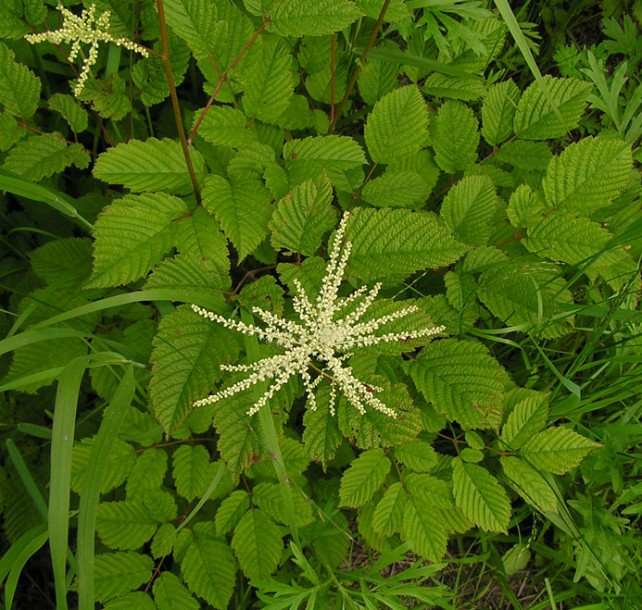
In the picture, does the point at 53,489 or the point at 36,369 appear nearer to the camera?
the point at 53,489

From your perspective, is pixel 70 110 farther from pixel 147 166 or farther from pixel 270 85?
pixel 270 85

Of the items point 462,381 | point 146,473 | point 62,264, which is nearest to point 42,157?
point 62,264

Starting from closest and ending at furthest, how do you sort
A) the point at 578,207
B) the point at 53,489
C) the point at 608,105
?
1. the point at 53,489
2. the point at 578,207
3. the point at 608,105

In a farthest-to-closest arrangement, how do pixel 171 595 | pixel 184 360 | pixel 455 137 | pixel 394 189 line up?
pixel 455 137 → pixel 394 189 → pixel 171 595 → pixel 184 360

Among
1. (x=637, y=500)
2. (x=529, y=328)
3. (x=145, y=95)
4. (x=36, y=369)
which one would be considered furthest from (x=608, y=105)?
(x=36, y=369)

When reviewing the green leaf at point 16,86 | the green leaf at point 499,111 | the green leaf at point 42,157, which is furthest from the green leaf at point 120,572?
the green leaf at point 499,111

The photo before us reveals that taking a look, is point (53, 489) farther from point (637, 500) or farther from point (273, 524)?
point (637, 500)
